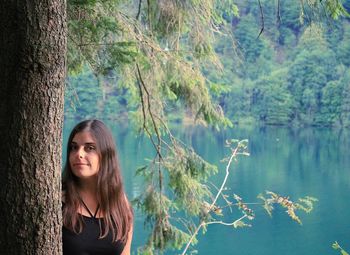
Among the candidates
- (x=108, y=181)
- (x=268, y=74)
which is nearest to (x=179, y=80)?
(x=108, y=181)

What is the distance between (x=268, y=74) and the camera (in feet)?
189

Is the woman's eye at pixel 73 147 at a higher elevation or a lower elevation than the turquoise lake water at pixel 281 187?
higher

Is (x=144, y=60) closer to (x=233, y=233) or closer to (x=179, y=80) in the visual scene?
(x=179, y=80)

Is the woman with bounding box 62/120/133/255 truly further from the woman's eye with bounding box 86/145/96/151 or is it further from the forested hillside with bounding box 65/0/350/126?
the forested hillside with bounding box 65/0/350/126

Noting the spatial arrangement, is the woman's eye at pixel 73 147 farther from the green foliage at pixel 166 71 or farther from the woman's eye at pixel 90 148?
the green foliage at pixel 166 71

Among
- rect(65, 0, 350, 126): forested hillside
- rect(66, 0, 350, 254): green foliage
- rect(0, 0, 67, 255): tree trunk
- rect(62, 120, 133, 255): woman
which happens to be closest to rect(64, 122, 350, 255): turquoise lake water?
→ rect(66, 0, 350, 254): green foliage

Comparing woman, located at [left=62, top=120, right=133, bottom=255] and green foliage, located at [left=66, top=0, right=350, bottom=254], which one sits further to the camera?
green foliage, located at [left=66, top=0, right=350, bottom=254]

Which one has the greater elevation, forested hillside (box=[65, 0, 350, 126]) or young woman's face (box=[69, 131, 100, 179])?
forested hillside (box=[65, 0, 350, 126])

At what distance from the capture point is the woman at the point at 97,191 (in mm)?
1589

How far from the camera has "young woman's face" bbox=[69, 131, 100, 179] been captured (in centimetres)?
165

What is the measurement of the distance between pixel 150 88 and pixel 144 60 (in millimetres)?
740

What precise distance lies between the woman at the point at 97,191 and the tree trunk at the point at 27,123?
323mm

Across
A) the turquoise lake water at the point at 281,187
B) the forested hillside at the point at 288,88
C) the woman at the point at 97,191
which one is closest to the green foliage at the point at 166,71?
the turquoise lake water at the point at 281,187

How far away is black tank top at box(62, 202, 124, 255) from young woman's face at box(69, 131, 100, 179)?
12 cm
